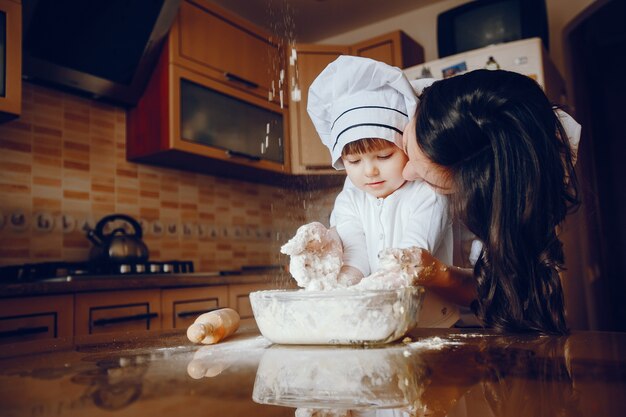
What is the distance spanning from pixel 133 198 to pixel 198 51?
2.46 ft

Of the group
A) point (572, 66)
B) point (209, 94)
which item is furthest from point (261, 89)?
point (572, 66)

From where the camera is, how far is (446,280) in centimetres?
86

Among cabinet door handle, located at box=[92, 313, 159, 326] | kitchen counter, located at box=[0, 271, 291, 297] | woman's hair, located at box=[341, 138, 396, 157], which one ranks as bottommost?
cabinet door handle, located at box=[92, 313, 159, 326]

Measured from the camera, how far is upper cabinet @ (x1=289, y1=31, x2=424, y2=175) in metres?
2.85

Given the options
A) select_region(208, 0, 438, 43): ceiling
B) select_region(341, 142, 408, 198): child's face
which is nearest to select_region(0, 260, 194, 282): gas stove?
select_region(341, 142, 408, 198): child's face

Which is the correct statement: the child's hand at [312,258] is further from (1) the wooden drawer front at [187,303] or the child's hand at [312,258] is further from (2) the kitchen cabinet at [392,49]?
(2) the kitchen cabinet at [392,49]

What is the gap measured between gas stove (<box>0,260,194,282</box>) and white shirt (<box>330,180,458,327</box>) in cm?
106

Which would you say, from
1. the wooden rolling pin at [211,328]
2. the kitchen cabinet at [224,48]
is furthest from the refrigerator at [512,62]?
the wooden rolling pin at [211,328]

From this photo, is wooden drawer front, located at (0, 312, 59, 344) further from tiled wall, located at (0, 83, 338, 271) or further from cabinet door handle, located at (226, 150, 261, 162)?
cabinet door handle, located at (226, 150, 261, 162)

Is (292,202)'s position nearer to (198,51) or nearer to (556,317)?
(198,51)

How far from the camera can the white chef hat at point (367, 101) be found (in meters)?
0.95

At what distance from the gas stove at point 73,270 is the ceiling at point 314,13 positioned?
1656mm

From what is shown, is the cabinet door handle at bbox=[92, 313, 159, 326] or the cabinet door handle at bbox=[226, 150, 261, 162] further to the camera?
the cabinet door handle at bbox=[226, 150, 261, 162]

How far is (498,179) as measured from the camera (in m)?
0.73
